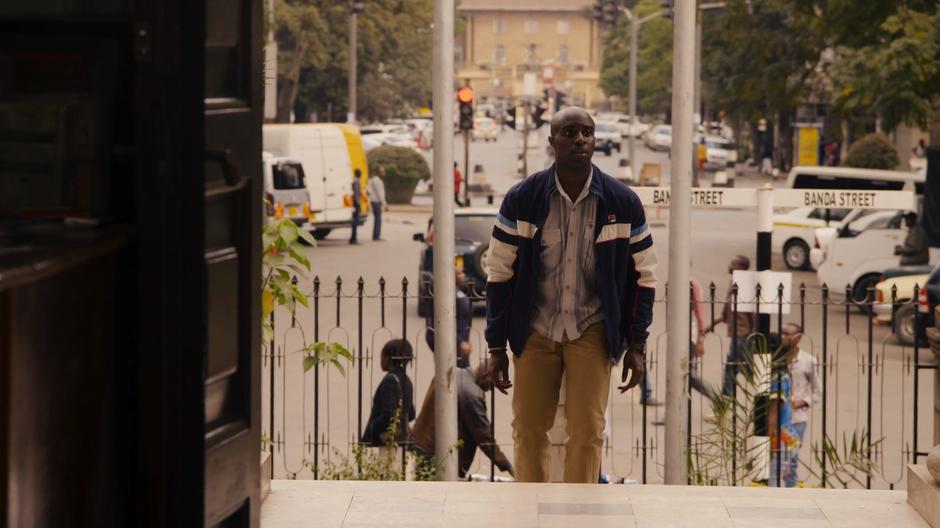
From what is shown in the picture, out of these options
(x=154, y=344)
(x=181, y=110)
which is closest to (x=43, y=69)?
(x=181, y=110)

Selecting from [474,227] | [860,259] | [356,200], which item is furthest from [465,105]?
[860,259]

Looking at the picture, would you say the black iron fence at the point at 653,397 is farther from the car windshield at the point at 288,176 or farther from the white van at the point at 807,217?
the car windshield at the point at 288,176

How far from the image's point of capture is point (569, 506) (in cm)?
632

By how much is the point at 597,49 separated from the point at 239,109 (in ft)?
511

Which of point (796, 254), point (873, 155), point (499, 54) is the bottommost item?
point (796, 254)

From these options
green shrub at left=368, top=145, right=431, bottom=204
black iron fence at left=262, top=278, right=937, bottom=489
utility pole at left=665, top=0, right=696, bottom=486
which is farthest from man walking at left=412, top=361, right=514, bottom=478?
green shrub at left=368, top=145, right=431, bottom=204

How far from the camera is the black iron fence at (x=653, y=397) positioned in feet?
30.9

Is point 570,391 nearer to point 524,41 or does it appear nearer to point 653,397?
point 653,397

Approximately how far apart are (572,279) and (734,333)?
3.80 meters

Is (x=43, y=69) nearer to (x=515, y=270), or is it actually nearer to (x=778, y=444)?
(x=515, y=270)

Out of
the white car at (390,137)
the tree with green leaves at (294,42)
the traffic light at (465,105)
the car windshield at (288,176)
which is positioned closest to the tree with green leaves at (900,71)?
the traffic light at (465,105)

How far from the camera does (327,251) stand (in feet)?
96.7

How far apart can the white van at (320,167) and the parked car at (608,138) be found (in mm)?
41762

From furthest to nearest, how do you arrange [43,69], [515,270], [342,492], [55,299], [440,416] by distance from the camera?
[440,416] < [342,492] < [515,270] < [43,69] < [55,299]
